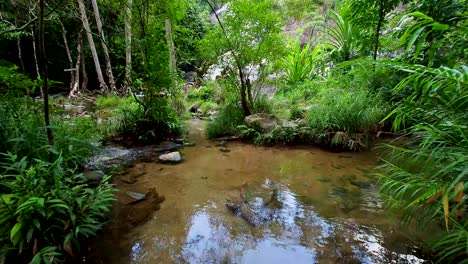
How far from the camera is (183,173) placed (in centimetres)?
390

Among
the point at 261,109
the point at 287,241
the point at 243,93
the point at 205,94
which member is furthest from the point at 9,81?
the point at 205,94

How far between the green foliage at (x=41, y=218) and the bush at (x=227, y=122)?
3857mm

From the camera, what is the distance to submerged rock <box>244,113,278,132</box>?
5.48 metres

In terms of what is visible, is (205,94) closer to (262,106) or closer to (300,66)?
(300,66)

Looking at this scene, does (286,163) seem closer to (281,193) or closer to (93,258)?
(281,193)

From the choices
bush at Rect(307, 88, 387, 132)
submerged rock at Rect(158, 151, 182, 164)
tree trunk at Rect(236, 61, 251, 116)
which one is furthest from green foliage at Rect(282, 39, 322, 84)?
submerged rock at Rect(158, 151, 182, 164)

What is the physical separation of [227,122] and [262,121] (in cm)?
82

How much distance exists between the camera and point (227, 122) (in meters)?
5.99

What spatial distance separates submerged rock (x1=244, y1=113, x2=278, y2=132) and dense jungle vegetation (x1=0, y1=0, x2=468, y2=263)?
0.10ft

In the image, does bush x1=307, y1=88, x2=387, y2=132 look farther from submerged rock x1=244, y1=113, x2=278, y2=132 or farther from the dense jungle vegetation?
submerged rock x1=244, y1=113, x2=278, y2=132

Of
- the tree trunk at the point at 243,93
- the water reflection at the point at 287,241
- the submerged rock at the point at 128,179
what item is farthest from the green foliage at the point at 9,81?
the tree trunk at the point at 243,93

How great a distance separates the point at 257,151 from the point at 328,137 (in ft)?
4.23

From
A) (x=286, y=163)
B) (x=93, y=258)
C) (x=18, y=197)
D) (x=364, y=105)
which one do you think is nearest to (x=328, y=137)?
(x=364, y=105)

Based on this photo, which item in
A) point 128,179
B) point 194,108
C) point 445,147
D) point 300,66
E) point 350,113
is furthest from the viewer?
point 194,108
